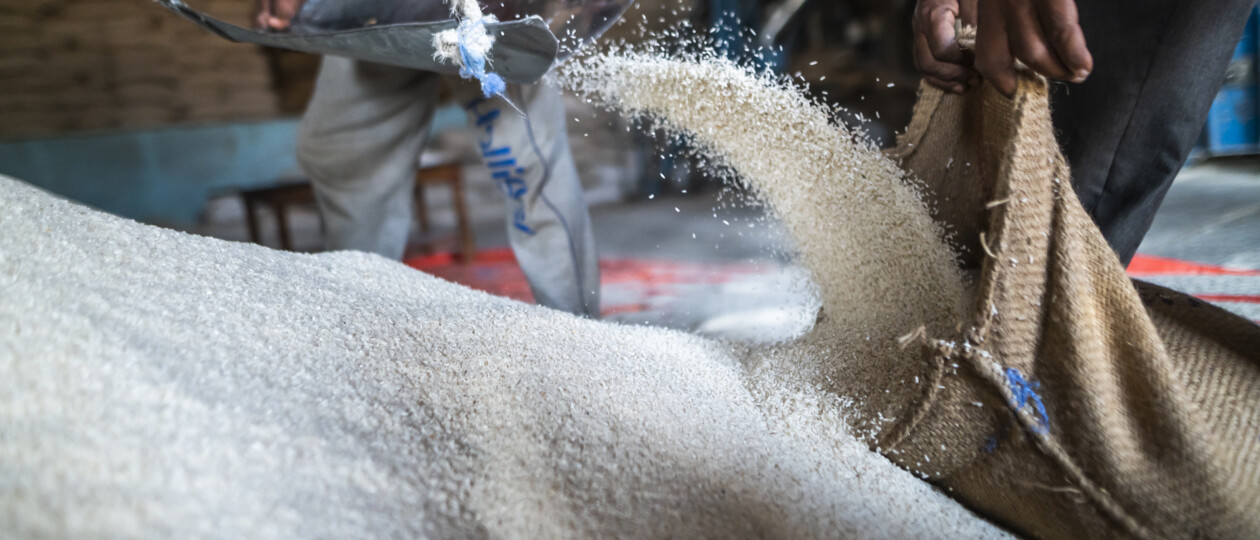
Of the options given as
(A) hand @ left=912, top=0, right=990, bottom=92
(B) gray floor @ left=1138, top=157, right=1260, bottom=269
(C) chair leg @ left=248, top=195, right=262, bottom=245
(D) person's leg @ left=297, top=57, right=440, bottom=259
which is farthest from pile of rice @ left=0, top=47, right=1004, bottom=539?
(C) chair leg @ left=248, top=195, right=262, bottom=245

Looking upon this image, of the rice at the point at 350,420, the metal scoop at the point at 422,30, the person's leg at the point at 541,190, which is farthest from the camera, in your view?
the person's leg at the point at 541,190

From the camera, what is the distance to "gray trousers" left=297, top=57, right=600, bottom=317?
57.2 inches

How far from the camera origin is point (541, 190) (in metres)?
1.49

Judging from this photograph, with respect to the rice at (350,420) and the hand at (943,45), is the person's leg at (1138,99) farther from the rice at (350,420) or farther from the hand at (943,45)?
the rice at (350,420)

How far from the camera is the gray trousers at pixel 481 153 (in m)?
1.45

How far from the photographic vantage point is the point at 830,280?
40.4 inches

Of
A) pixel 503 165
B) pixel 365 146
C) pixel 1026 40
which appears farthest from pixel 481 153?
pixel 1026 40

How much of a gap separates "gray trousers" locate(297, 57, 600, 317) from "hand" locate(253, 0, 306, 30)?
0.30m

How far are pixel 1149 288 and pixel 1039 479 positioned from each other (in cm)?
34

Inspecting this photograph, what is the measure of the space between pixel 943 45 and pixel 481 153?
911 millimetres

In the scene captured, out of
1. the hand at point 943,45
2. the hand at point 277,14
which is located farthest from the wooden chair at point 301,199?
the hand at point 943,45

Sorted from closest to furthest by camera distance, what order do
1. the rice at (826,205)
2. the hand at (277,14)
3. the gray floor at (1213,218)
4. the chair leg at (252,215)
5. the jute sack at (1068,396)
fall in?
the jute sack at (1068,396)
the rice at (826,205)
the hand at (277,14)
the gray floor at (1213,218)
the chair leg at (252,215)

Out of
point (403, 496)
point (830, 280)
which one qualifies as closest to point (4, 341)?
point (403, 496)

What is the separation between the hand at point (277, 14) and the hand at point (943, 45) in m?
0.94
